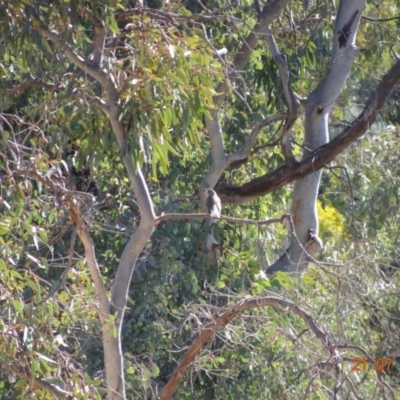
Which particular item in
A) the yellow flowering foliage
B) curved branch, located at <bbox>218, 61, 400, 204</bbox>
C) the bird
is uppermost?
the yellow flowering foliage

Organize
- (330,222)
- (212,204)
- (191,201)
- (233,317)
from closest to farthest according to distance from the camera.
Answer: (233,317)
(212,204)
(191,201)
(330,222)

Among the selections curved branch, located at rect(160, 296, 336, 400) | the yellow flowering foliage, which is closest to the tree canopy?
curved branch, located at rect(160, 296, 336, 400)

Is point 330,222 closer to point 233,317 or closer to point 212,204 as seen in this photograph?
point 212,204

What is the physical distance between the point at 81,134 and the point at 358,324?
2613 mm

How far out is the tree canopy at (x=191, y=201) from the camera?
4.19 metres

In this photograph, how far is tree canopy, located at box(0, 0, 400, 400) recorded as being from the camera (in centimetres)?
419

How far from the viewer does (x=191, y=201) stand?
269 inches

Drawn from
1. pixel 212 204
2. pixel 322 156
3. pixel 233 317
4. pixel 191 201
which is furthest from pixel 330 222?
pixel 233 317

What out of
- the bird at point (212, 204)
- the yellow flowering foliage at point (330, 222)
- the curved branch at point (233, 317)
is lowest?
the curved branch at point (233, 317)

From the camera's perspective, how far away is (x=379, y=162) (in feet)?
28.5

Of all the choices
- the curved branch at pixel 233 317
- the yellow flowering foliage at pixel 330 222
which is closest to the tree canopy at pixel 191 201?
the curved branch at pixel 233 317

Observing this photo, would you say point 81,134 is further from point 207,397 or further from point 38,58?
point 207,397

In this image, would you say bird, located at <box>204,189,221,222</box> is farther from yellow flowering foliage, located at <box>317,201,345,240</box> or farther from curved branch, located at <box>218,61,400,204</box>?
yellow flowering foliage, located at <box>317,201,345,240</box>

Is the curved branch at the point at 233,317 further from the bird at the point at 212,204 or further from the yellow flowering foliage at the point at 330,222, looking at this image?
the yellow flowering foliage at the point at 330,222
